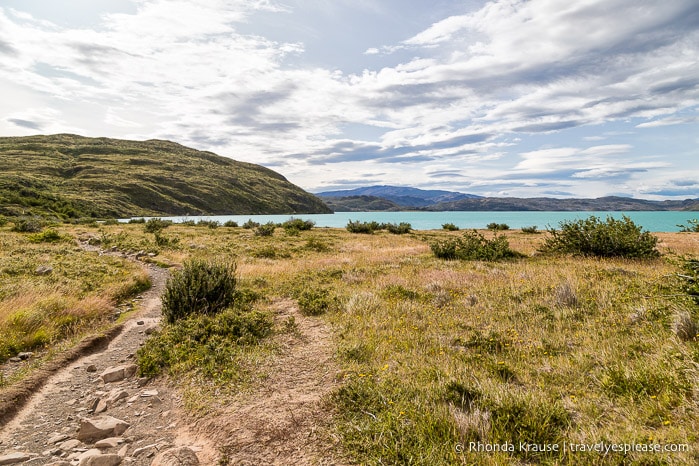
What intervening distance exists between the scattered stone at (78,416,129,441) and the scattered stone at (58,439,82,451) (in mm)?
76

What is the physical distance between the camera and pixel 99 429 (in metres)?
5.36

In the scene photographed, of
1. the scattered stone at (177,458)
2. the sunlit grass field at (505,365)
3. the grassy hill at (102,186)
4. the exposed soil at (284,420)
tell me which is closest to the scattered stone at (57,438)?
the scattered stone at (177,458)

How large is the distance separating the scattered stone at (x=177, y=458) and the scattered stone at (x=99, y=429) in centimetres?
148

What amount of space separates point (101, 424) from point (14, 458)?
3.31 ft

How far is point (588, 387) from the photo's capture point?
541 centimetres

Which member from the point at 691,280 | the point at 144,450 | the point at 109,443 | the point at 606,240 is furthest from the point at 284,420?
the point at 606,240

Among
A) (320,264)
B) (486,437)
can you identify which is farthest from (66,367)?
(320,264)

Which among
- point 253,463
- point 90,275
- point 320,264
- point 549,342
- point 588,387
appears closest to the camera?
point 253,463

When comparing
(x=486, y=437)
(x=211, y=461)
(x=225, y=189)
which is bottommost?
(x=211, y=461)

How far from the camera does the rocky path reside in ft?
15.5

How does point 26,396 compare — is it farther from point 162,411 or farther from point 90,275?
point 90,275

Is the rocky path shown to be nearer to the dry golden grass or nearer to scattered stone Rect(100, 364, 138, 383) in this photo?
scattered stone Rect(100, 364, 138, 383)

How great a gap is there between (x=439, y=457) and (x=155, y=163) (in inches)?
8887

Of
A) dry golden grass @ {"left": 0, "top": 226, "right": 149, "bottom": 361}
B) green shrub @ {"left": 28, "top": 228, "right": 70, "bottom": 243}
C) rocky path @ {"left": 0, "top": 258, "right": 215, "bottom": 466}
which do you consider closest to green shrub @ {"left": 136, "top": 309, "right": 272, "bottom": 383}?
rocky path @ {"left": 0, "top": 258, "right": 215, "bottom": 466}
